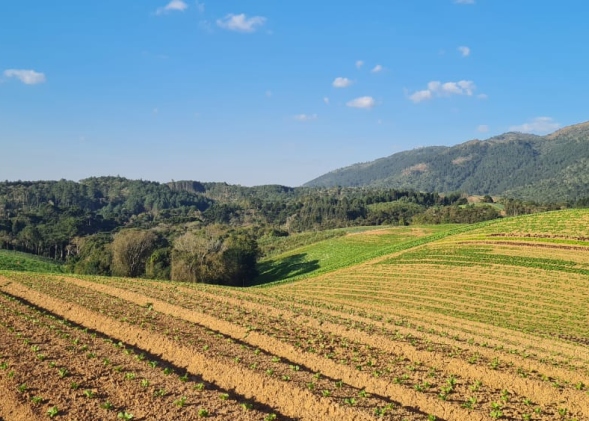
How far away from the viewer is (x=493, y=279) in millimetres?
48281

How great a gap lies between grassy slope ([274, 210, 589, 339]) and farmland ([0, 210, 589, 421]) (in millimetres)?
315

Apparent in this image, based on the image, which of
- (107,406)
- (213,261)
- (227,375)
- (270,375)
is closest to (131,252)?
(213,261)

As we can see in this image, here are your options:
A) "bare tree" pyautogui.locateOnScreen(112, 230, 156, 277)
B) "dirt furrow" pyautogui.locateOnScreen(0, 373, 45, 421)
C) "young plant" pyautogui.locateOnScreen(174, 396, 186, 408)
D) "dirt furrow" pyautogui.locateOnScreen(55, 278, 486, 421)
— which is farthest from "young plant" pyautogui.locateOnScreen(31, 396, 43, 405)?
"bare tree" pyautogui.locateOnScreen(112, 230, 156, 277)

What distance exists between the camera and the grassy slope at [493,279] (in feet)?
124

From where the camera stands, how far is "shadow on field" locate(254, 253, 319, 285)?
256 ft

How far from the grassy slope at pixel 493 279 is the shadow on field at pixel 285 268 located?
16602 millimetres

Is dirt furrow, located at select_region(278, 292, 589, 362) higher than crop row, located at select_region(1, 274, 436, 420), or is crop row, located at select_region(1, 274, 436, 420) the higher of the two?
crop row, located at select_region(1, 274, 436, 420)

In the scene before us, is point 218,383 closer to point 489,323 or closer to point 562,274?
point 489,323

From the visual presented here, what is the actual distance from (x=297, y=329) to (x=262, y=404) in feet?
38.2

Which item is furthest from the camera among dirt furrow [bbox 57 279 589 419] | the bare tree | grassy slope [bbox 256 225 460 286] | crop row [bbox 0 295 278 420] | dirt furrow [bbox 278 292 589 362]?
the bare tree

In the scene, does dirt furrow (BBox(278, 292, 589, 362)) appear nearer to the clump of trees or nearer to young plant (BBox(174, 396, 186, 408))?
young plant (BBox(174, 396, 186, 408))

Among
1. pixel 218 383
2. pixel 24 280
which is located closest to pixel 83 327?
pixel 218 383

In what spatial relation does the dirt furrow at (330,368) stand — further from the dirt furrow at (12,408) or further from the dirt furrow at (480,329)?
the dirt furrow at (480,329)

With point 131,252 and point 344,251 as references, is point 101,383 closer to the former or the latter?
point 131,252
